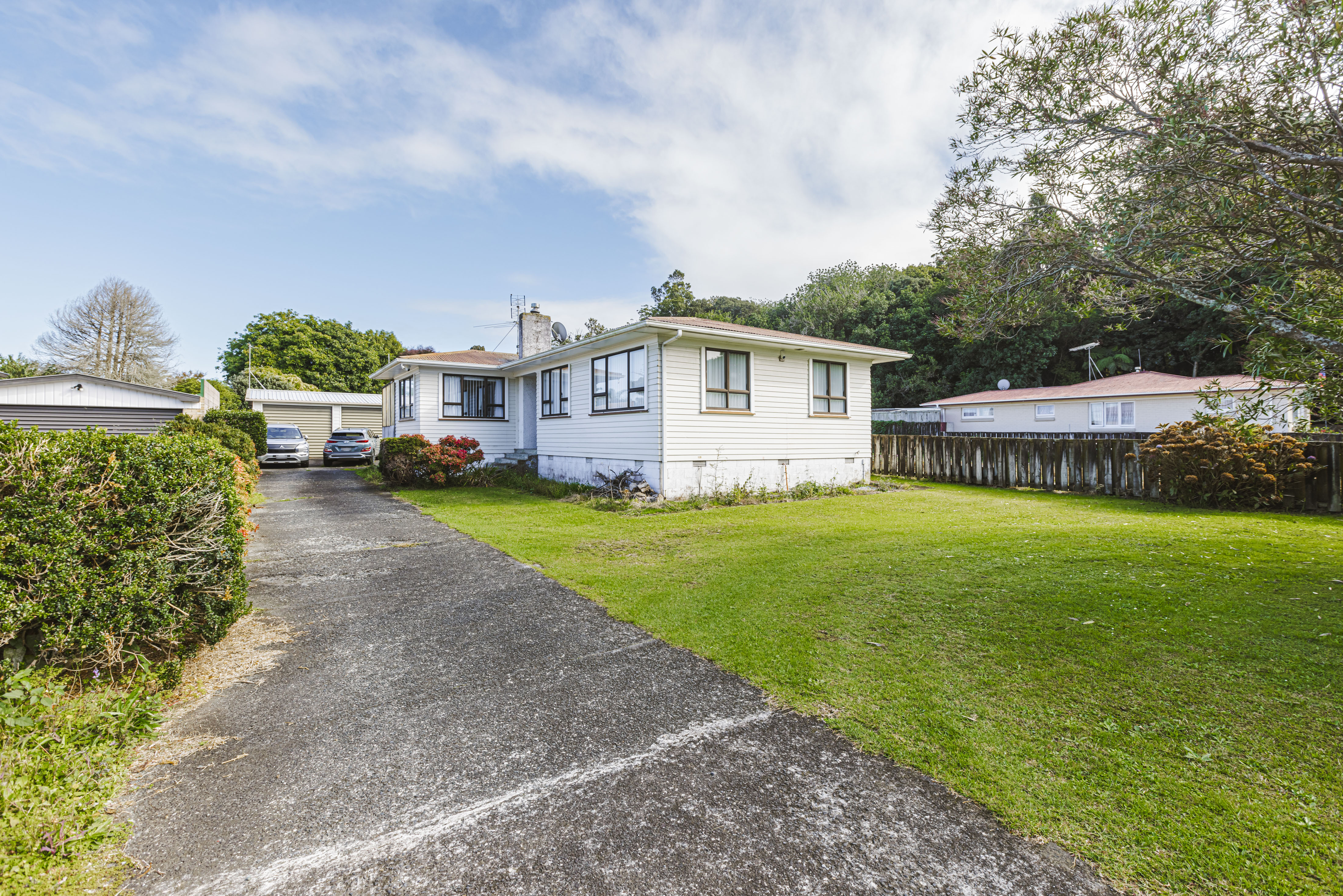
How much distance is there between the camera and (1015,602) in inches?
186

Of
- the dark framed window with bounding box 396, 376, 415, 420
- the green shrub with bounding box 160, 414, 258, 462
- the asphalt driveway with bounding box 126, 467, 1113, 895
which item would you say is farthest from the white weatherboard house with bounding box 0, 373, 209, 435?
the asphalt driveway with bounding box 126, 467, 1113, 895

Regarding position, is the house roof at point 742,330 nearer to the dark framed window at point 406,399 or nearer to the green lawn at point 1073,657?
the green lawn at point 1073,657

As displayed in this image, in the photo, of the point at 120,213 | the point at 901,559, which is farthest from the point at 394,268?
the point at 901,559

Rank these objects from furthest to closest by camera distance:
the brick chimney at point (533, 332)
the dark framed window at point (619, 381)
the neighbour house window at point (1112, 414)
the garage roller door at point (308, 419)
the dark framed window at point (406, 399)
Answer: the garage roller door at point (308, 419)
the neighbour house window at point (1112, 414)
the brick chimney at point (533, 332)
the dark framed window at point (406, 399)
the dark framed window at point (619, 381)

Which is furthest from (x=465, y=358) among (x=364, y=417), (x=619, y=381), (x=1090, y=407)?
(x=1090, y=407)

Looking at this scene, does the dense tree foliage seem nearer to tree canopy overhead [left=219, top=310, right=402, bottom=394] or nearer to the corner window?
the corner window

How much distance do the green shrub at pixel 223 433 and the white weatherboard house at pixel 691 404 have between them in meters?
4.75

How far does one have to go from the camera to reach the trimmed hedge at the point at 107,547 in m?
2.68

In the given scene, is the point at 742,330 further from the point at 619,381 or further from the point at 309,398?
the point at 309,398

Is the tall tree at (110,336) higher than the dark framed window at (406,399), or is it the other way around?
the tall tree at (110,336)

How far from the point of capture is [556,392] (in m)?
15.4

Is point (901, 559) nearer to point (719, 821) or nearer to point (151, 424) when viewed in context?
point (719, 821)

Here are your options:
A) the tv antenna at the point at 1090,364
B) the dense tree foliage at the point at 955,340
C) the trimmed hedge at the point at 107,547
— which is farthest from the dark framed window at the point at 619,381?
the tv antenna at the point at 1090,364

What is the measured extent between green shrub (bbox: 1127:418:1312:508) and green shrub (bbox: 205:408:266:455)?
25.1 m
